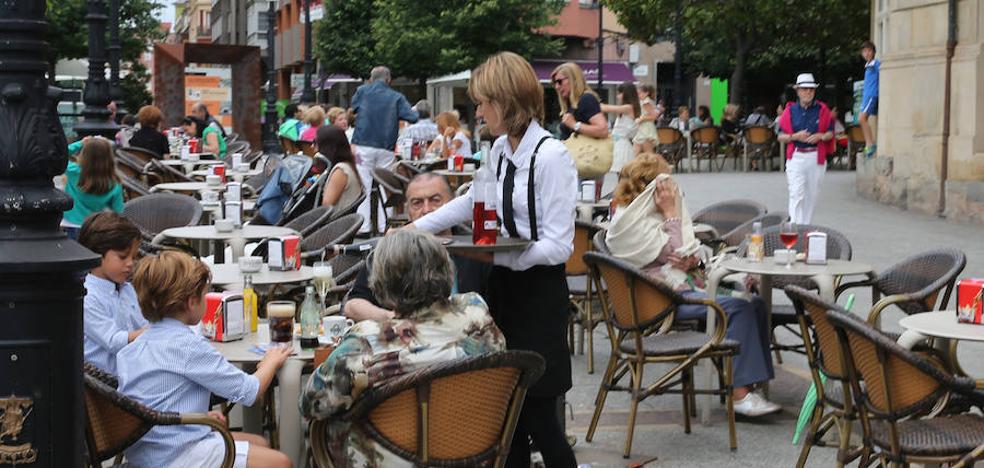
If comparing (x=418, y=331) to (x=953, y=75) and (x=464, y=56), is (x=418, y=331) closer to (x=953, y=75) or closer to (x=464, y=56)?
(x=953, y=75)

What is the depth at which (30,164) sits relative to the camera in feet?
12.1

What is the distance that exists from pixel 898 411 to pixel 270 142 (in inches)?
928

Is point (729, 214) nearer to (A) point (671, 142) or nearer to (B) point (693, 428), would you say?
(B) point (693, 428)

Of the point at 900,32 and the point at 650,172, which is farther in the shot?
the point at 900,32

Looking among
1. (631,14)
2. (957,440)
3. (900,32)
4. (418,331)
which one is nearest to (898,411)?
(957,440)

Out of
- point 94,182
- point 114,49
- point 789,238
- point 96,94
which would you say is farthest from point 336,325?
point 114,49

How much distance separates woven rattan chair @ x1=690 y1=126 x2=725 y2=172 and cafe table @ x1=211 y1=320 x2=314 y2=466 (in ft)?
89.8

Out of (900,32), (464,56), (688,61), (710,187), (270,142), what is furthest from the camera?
(688,61)

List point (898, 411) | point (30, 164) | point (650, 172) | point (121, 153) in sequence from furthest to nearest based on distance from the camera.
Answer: point (121, 153), point (650, 172), point (898, 411), point (30, 164)

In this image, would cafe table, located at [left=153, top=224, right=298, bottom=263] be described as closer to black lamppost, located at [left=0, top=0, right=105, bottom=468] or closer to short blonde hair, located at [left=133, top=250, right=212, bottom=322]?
short blonde hair, located at [left=133, top=250, right=212, bottom=322]

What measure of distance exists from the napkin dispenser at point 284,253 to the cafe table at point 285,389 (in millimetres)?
1721

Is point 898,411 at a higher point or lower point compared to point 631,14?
lower

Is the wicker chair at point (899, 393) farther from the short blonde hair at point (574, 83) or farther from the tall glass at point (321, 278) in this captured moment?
the short blonde hair at point (574, 83)

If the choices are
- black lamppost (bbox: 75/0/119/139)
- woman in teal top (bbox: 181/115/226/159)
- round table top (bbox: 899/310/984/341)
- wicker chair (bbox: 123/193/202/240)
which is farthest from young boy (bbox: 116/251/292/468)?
woman in teal top (bbox: 181/115/226/159)
